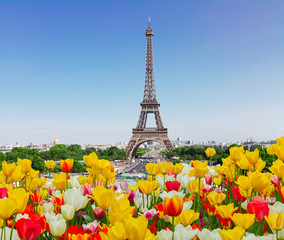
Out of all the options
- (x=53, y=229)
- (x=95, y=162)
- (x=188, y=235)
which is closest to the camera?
(x=188, y=235)

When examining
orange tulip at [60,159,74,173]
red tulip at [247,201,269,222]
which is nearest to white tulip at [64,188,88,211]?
orange tulip at [60,159,74,173]

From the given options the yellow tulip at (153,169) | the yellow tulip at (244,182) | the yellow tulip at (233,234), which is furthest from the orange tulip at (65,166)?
the yellow tulip at (233,234)

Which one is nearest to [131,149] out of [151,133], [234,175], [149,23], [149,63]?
[151,133]

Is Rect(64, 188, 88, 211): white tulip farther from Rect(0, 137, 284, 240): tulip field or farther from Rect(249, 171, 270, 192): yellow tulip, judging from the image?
Rect(249, 171, 270, 192): yellow tulip

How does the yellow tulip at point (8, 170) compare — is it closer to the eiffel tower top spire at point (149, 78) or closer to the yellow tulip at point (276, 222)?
the yellow tulip at point (276, 222)

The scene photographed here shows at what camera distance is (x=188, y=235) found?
57.1 inches

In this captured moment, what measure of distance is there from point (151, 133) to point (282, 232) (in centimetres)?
4726

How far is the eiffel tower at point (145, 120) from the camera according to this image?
48.4 metres

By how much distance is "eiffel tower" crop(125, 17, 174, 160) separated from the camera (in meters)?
48.4

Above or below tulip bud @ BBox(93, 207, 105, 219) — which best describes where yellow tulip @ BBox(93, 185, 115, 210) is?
above

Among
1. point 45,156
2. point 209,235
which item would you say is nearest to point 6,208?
point 209,235

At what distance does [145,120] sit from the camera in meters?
48.7

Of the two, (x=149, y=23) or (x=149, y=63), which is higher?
(x=149, y=23)

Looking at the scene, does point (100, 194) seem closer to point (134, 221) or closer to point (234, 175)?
point (134, 221)
